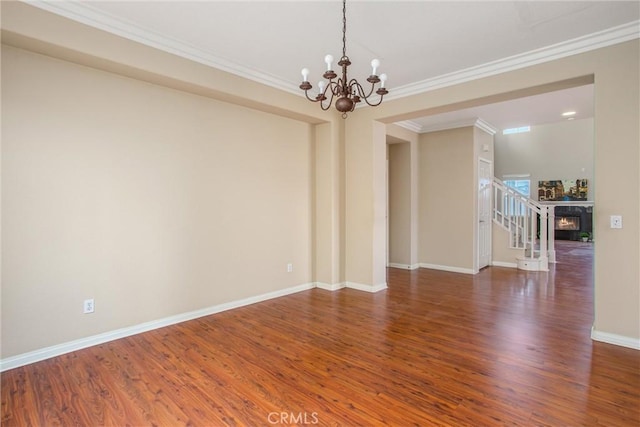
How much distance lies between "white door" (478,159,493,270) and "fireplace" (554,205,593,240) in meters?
6.67

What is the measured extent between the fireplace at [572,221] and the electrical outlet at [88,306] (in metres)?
13.8

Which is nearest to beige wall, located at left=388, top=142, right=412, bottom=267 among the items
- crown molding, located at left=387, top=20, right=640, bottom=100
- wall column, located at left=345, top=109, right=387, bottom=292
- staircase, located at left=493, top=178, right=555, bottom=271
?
wall column, located at left=345, top=109, right=387, bottom=292

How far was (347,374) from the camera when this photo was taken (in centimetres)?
256

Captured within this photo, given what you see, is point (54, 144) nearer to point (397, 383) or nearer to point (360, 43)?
point (360, 43)

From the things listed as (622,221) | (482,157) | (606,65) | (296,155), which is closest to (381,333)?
(622,221)

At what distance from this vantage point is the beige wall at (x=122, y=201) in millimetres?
2725

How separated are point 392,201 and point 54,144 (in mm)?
5662

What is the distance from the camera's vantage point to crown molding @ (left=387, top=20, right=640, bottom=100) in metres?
2.98

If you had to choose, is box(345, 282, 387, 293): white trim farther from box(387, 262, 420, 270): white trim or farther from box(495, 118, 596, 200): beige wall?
box(495, 118, 596, 200): beige wall

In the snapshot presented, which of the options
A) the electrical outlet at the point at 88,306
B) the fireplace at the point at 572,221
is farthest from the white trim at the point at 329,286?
the fireplace at the point at 572,221

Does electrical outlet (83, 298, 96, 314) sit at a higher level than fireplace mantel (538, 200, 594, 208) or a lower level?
lower

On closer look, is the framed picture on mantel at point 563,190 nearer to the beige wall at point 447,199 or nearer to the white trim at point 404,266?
the beige wall at point 447,199

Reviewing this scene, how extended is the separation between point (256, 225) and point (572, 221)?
12082 mm

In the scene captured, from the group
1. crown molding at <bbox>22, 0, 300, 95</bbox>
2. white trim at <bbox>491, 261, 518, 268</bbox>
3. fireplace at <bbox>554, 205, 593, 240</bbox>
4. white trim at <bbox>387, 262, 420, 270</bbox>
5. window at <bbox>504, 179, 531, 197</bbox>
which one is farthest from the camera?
window at <bbox>504, 179, 531, 197</bbox>
